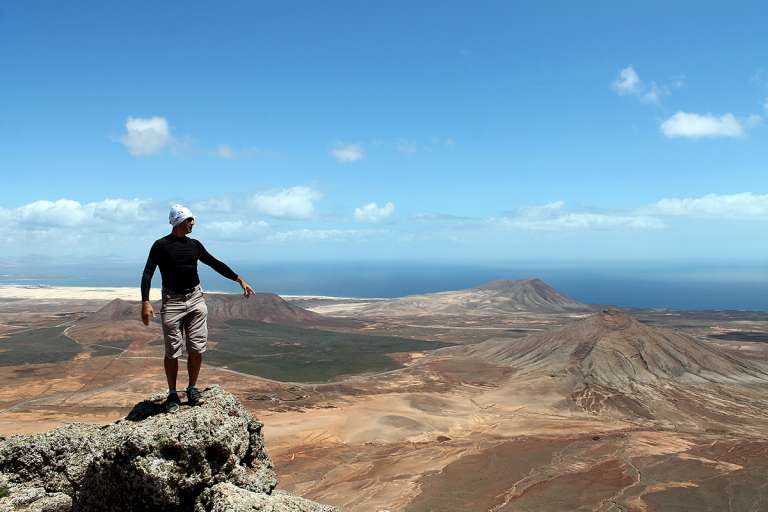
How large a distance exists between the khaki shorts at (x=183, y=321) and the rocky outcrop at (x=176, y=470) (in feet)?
2.83

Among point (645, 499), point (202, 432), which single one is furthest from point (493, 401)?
point (202, 432)

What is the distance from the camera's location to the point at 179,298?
745cm

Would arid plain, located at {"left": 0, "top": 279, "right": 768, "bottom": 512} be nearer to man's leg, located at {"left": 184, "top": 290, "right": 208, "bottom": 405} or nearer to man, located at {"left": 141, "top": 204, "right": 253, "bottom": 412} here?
man's leg, located at {"left": 184, "top": 290, "right": 208, "bottom": 405}

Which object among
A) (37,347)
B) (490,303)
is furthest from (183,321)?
(490,303)

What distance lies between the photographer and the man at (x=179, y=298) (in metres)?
7.30

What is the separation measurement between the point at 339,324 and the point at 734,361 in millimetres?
73806

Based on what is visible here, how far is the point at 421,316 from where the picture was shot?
131375mm

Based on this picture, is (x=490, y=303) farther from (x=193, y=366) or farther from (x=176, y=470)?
(x=176, y=470)

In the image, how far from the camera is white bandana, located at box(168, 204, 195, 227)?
24.2 feet

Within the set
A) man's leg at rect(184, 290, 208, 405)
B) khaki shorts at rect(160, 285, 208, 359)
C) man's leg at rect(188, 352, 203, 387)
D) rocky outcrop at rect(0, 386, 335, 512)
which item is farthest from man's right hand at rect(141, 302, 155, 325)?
rocky outcrop at rect(0, 386, 335, 512)

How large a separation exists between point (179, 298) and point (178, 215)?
1208mm

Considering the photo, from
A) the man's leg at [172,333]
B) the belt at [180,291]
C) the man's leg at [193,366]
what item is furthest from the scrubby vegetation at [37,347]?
the belt at [180,291]

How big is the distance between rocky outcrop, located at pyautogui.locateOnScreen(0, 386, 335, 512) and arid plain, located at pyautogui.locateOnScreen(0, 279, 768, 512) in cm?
1683

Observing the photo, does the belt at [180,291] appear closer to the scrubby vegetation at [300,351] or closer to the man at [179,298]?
the man at [179,298]
